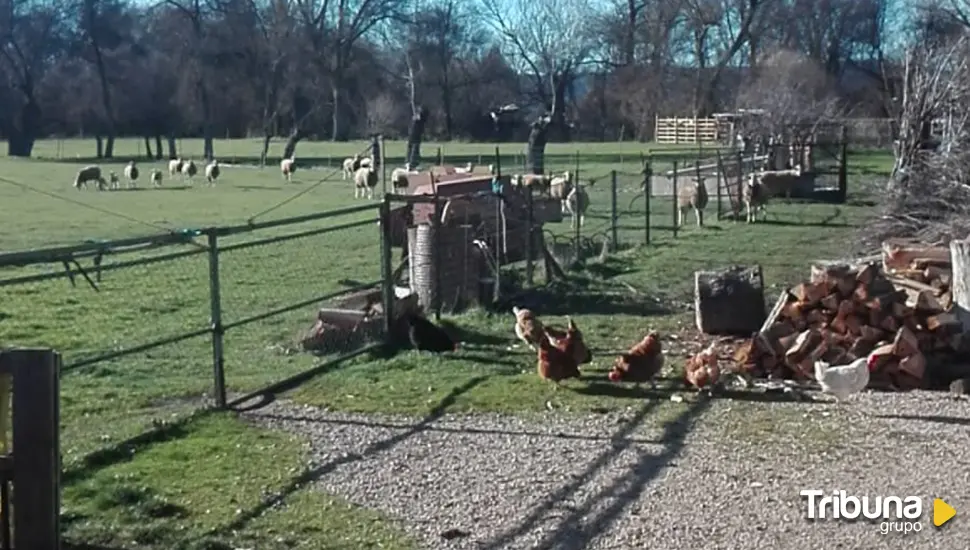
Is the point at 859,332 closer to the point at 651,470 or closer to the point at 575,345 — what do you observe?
the point at 575,345

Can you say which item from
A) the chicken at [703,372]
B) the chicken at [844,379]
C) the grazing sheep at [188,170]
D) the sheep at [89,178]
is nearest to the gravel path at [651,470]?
the chicken at [844,379]

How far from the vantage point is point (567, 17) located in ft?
A: 271

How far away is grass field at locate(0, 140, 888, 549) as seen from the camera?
6773 mm

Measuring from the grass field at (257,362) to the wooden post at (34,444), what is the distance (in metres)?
0.65

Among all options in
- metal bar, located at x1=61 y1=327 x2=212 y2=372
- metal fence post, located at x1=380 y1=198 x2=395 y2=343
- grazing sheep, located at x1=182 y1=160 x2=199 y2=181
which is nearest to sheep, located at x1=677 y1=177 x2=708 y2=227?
metal fence post, located at x1=380 y1=198 x2=395 y2=343

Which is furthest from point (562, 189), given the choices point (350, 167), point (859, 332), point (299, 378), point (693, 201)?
point (350, 167)

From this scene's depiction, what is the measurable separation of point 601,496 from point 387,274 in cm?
533

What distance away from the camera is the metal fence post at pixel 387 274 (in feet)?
39.4

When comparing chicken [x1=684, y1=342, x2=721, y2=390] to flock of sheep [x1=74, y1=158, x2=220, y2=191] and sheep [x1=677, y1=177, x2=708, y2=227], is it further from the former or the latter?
flock of sheep [x1=74, y1=158, x2=220, y2=191]

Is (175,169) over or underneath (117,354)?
underneath

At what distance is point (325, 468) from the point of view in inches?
303

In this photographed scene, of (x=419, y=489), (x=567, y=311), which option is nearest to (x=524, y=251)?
(x=567, y=311)

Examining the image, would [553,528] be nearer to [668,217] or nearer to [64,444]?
[64,444]

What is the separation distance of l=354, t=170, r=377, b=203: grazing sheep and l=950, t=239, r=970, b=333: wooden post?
29.0m
